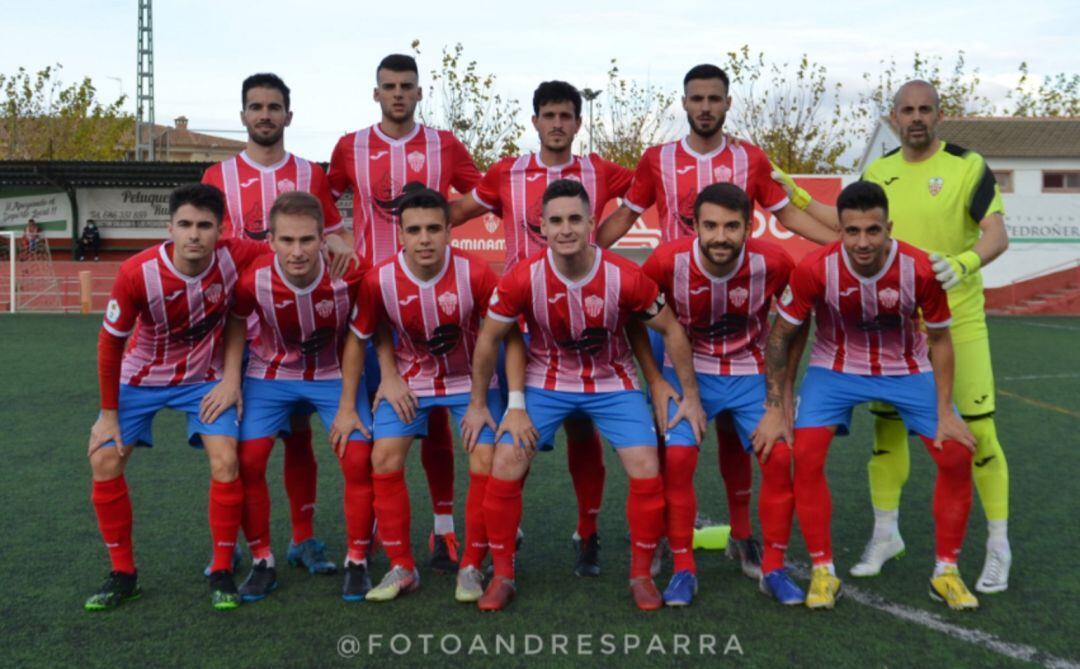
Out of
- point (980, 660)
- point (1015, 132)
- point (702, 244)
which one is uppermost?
point (1015, 132)

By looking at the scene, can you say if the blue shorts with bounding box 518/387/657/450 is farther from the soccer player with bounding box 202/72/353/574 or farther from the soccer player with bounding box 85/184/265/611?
the soccer player with bounding box 85/184/265/611

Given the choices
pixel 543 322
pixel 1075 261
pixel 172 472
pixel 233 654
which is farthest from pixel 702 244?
pixel 1075 261

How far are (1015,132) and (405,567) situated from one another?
112 ft

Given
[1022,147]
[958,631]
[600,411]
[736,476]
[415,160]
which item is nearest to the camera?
[958,631]

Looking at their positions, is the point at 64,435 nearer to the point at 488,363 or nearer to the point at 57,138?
the point at 488,363

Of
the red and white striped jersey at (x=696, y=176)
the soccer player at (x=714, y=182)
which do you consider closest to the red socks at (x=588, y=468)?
the soccer player at (x=714, y=182)

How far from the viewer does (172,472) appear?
19.5 ft

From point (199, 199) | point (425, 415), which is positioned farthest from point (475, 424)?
point (199, 199)

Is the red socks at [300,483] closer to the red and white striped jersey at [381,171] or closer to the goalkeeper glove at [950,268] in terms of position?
the red and white striped jersey at [381,171]

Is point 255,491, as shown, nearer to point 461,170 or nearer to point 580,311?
point 580,311

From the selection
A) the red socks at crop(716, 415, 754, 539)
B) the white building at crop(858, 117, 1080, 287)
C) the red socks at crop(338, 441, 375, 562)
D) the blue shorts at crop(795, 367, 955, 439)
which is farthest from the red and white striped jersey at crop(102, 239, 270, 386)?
the white building at crop(858, 117, 1080, 287)

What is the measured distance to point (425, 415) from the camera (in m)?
4.05

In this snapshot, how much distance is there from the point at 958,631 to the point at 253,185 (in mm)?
3432

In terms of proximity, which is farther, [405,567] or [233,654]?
[405,567]
